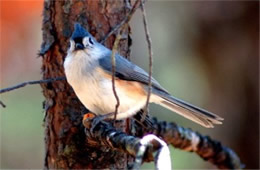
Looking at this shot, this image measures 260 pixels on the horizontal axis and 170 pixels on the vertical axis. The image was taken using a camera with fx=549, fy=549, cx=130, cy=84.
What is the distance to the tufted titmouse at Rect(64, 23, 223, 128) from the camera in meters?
3.01

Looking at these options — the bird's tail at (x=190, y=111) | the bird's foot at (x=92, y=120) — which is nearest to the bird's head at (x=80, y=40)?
the bird's foot at (x=92, y=120)

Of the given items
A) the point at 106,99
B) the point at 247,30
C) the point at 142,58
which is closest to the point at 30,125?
the point at 142,58

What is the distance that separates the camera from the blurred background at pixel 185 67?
470 centimetres

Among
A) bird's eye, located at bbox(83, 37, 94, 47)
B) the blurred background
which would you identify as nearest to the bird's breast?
bird's eye, located at bbox(83, 37, 94, 47)

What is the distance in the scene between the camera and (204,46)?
503 cm

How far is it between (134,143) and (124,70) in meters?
0.99

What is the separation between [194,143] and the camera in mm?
3297

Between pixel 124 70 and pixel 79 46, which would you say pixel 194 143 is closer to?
pixel 124 70

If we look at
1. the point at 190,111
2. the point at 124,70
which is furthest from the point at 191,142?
the point at 124,70

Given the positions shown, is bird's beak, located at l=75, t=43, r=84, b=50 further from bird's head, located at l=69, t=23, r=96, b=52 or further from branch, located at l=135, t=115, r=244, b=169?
branch, located at l=135, t=115, r=244, b=169

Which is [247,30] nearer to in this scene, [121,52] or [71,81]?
[121,52]

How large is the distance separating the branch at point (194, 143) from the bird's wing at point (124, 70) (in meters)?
0.25

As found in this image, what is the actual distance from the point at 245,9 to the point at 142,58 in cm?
137

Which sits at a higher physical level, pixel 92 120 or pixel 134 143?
pixel 134 143
